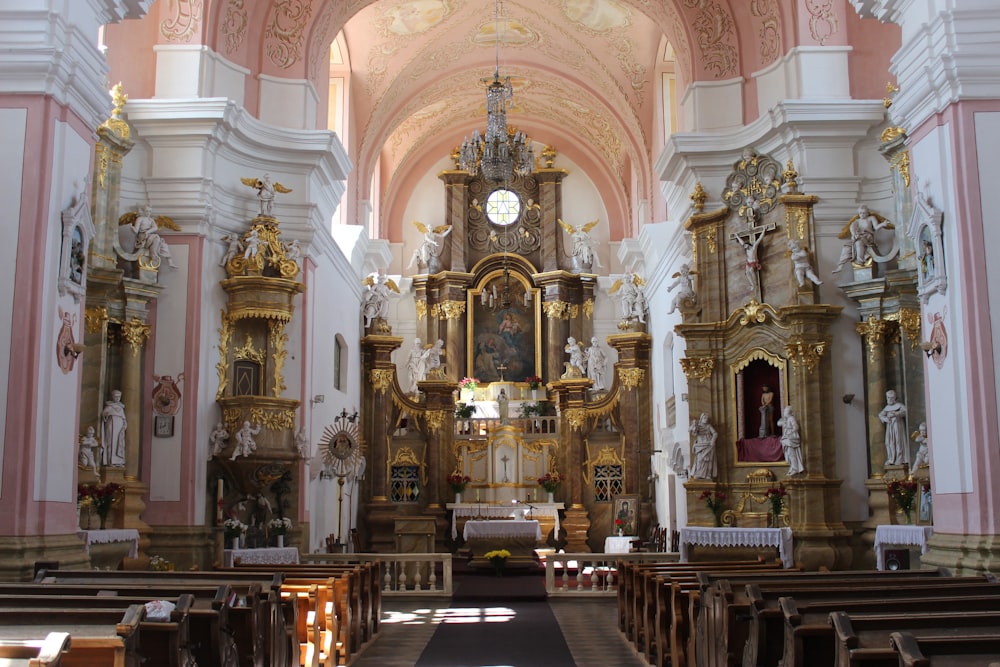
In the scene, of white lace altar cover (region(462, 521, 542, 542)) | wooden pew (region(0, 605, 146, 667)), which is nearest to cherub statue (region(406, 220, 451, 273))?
white lace altar cover (region(462, 521, 542, 542))

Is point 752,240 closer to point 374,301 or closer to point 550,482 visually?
point 550,482

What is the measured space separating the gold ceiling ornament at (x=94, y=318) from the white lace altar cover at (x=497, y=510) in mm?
11030

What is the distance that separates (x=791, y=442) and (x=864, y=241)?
8.61 ft

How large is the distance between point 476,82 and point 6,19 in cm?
1577

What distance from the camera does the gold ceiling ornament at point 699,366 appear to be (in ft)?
49.4

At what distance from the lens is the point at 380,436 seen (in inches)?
877

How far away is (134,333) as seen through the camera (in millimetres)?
13320

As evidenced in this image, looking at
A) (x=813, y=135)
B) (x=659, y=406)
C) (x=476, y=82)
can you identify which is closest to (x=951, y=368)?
(x=813, y=135)

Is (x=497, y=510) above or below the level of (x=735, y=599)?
above

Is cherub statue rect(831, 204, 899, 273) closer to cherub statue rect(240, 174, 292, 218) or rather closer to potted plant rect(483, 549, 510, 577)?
potted plant rect(483, 549, 510, 577)

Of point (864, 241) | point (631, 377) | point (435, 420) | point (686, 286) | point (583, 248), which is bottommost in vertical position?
point (435, 420)

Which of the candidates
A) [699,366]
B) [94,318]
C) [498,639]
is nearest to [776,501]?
[699,366]

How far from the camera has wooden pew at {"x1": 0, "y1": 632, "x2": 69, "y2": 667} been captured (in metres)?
4.21

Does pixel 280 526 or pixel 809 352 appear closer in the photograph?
pixel 809 352
